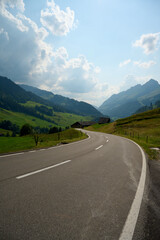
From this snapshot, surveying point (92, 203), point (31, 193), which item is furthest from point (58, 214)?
point (31, 193)

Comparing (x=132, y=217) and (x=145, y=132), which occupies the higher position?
(x=145, y=132)

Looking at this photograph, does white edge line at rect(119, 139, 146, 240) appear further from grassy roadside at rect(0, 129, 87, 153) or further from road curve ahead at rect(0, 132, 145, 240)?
grassy roadside at rect(0, 129, 87, 153)

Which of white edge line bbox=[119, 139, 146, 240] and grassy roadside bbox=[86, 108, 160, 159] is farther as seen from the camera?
grassy roadside bbox=[86, 108, 160, 159]

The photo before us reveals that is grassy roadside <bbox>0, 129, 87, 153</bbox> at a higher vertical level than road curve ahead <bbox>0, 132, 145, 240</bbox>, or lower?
higher

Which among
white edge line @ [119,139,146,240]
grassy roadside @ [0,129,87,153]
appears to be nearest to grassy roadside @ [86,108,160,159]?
white edge line @ [119,139,146,240]

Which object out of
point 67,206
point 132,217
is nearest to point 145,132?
point 132,217

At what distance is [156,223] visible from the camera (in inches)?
102

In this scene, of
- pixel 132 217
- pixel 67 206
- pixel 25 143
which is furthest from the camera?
pixel 25 143

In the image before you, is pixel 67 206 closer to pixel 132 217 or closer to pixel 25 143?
pixel 132 217

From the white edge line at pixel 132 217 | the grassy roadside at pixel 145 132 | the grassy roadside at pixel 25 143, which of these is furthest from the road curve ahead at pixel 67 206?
the grassy roadside at pixel 25 143

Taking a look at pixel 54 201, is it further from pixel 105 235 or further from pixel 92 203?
pixel 105 235

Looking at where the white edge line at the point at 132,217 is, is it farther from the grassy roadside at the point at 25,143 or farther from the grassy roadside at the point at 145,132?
the grassy roadside at the point at 25,143

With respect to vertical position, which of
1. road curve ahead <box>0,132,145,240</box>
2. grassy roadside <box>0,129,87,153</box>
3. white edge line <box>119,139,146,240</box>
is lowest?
white edge line <box>119,139,146,240</box>

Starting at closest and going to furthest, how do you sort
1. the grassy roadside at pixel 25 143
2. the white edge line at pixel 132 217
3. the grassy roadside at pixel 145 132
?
the white edge line at pixel 132 217
the grassy roadside at pixel 25 143
the grassy roadside at pixel 145 132
